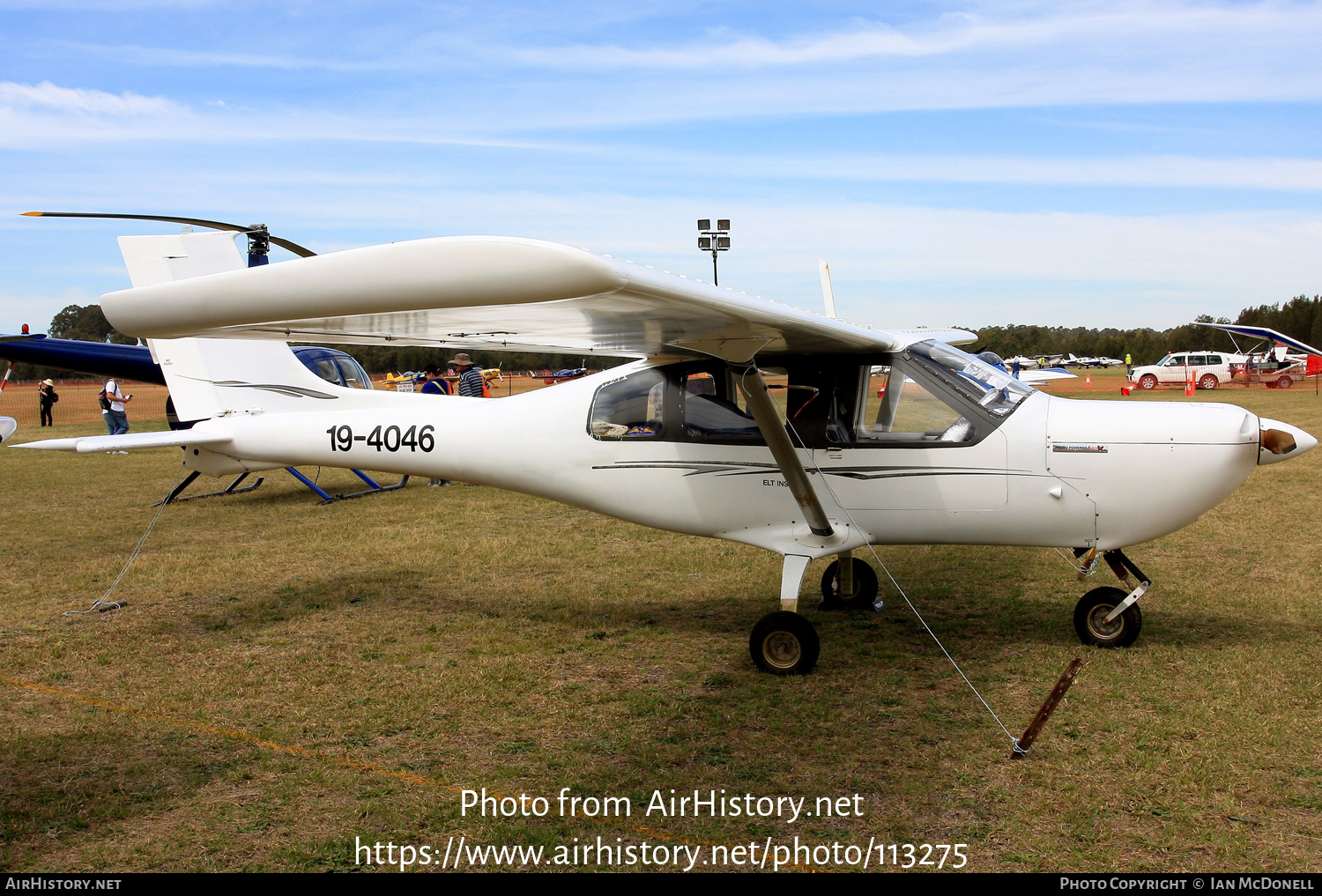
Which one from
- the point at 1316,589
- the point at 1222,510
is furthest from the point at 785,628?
the point at 1222,510

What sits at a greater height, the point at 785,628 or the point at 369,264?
the point at 369,264

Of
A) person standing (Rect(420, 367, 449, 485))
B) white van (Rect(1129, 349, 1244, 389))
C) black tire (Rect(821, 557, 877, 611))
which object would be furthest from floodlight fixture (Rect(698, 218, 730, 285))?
white van (Rect(1129, 349, 1244, 389))

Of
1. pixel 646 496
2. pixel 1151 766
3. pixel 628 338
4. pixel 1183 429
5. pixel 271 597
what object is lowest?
pixel 271 597

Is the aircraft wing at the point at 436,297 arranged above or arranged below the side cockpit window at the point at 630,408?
above

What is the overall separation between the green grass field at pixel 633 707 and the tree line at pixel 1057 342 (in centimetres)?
2678

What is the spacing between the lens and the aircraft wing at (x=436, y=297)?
262 centimetres

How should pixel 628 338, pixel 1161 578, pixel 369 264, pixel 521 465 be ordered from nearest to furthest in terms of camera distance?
pixel 369 264
pixel 628 338
pixel 521 465
pixel 1161 578

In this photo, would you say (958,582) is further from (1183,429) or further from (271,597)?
(271,597)

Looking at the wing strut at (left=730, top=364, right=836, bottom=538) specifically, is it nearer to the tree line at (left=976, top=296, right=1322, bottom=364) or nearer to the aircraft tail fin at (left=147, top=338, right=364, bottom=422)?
the aircraft tail fin at (left=147, top=338, right=364, bottom=422)

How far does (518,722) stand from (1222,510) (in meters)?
9.02

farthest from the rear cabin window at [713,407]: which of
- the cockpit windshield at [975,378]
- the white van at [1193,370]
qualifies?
the white van at [1193,370]

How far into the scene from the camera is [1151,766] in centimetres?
398

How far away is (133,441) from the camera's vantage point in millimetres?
7227

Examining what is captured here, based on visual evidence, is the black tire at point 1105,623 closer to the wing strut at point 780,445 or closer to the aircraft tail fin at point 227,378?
the wing strut at point 780,445
